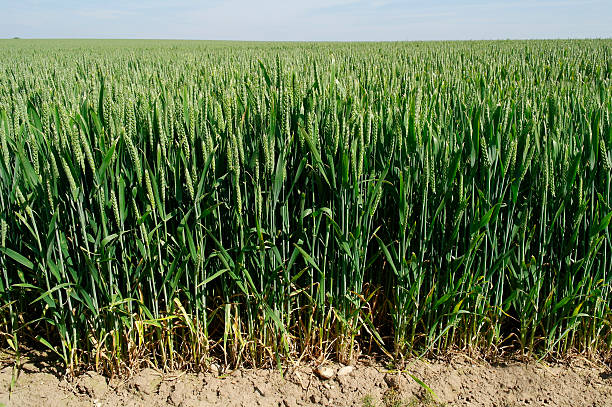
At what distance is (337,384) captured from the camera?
5.74ft

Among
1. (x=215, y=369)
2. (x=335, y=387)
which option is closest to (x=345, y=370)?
(x=335, y=387)

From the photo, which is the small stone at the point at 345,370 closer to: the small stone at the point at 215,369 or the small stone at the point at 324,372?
the small stone at the point at 324,372

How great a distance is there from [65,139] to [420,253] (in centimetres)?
121

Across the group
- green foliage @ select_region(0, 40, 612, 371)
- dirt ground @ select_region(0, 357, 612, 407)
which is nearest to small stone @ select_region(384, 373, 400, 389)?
dirt ground @ select_region(0, 357, 612, 407)

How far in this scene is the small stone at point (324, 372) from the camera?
5.78 feet

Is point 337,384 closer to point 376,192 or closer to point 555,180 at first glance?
point 376,192

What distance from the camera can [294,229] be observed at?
5.97ft

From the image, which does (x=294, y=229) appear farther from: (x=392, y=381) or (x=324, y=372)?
(x=392, y=381)

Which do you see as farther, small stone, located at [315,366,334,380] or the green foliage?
small stone, located at [315,366,334,380]

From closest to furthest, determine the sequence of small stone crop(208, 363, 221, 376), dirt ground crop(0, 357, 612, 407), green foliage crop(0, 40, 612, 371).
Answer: green foliage crop(0, 40, 612, 371), dirt ground crop(0, 357, 612, 407), small stone crop(208, 363, 221, 376)

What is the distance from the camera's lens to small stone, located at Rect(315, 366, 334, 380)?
1.76 m

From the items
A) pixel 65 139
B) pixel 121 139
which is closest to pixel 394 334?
pixel 121 139

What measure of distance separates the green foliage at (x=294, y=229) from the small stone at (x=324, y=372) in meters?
0.07

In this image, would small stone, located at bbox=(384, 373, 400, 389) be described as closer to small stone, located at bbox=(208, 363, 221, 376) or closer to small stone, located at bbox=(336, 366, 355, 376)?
small stone, located at bbox=(336, 366, 355, 376)
